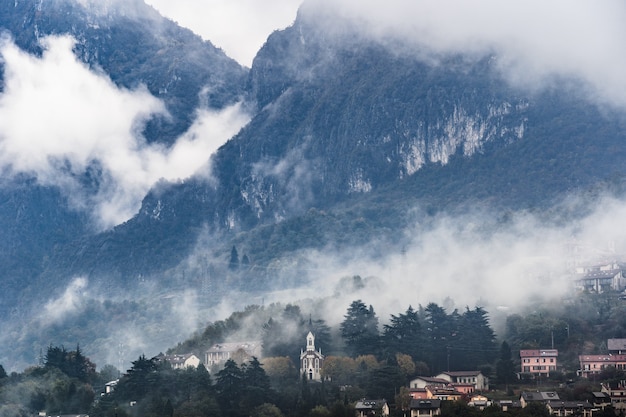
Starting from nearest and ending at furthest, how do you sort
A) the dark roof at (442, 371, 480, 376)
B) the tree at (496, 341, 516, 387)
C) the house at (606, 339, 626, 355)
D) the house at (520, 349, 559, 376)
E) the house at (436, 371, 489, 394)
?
the house at (436, 371, 489, 394)
the tree at (496, 341, 516, 387)
the dark roof at (442, 371, 480, 376)
the house at (520, 349, 559, 376)
the house at (606, 339, 626, 355)

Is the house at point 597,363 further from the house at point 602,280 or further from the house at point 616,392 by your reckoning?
the house at point 602,280

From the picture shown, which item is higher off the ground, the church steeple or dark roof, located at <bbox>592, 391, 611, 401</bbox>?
the church steeple

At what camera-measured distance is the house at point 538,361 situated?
14238 centimetres

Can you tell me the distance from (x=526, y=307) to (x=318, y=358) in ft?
73.6

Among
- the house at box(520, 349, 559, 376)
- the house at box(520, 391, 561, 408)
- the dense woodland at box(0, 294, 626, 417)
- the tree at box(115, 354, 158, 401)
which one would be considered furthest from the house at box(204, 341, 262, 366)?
the house at box(520, 391, 561, 408)

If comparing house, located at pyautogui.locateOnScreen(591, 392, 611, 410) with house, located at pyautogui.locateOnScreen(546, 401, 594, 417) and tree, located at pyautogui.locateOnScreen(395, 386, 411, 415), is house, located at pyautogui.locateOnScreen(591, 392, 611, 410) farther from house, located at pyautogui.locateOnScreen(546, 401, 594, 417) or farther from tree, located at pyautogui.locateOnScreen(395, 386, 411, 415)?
tree, located at pyautogui.locateOnScreen(395, 386, 411, 415)

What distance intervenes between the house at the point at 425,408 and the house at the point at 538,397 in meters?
6.36

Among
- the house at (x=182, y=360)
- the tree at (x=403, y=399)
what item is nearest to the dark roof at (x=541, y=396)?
the tree at (x=403, y=399)

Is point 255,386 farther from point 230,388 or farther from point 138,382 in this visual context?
point 138,382

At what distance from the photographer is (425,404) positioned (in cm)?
13012

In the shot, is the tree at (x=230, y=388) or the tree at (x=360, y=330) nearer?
the tree at (x=230, y=388)

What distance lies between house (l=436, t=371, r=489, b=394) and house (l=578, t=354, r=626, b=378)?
26.0 feet

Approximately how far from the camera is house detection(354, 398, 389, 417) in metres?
131

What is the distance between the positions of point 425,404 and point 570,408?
1104cm
